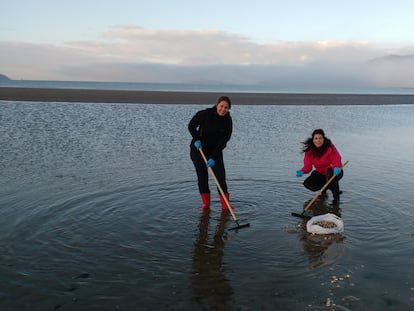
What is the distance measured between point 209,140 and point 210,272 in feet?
9.35

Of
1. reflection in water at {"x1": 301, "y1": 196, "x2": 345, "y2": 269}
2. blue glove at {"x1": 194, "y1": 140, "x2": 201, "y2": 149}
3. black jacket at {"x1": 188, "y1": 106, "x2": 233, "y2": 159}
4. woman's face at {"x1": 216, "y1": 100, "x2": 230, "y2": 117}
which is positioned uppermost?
Answer: woman's face at {"x1": 216, "y1": 100, "x2": 230, "y2": 117}

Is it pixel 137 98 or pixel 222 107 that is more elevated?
pixel 137 98

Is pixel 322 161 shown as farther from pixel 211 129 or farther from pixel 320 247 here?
pixel 320 247

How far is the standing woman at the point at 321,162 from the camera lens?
298 inches

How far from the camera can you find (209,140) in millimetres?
7059

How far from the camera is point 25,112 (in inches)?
820

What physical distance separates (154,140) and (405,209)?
8.42 meters

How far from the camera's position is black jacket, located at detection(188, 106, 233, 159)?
6.81 metres

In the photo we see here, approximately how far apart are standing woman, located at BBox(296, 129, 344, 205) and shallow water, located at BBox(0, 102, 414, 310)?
10.7 inches

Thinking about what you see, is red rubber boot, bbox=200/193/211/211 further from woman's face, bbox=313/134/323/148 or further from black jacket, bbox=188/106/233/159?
woman's face, bbox=313/134/323/148

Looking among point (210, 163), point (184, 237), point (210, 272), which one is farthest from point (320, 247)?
point (210, 163)

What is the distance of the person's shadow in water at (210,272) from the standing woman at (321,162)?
2.46 metres

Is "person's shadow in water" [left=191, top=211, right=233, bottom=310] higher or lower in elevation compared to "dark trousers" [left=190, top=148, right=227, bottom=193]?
lower

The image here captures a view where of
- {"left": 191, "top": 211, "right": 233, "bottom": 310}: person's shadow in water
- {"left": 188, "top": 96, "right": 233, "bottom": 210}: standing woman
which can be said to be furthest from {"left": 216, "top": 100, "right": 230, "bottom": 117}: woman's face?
{"left": 191, "top": 211, "right": 233, "bottom": 310}: person's shadow in water
